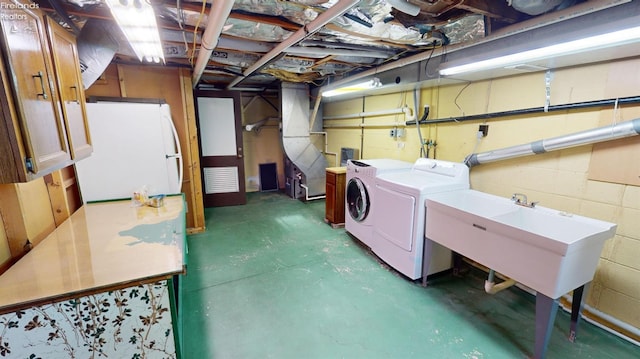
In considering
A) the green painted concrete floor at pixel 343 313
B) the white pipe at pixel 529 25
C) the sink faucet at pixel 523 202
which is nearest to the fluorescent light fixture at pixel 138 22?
the green painted concrete floor at pixel 343 313

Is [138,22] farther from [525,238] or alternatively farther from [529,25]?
[525,238]

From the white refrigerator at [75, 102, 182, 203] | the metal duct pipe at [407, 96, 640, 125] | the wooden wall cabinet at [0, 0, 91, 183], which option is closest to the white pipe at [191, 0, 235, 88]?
the wooden wall cabinet at [0, 0, 91, 183]

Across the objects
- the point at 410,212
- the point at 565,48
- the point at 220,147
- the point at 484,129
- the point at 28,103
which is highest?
the point at 565,48

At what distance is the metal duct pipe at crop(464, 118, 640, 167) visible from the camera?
1.75 meters

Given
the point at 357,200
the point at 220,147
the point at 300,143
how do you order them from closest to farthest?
the point at 357,200, the point at 220,147, the point at 300,143

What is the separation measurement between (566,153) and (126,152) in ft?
13.4

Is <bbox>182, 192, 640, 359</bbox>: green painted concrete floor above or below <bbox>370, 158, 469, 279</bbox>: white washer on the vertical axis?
below

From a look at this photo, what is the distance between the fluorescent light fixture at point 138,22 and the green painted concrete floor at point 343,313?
2.11m

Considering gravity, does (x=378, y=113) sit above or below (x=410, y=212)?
above

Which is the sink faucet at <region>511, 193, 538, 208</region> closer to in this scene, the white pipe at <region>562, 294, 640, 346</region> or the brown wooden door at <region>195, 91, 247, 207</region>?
the white pipe at <region>562, 294, 640, 346</region>

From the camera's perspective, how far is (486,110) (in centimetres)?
263

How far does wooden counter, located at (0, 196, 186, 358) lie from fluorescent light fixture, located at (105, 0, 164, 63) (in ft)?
4.02

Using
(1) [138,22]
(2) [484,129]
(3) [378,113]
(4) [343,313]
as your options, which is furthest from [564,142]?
(1) [138,22]

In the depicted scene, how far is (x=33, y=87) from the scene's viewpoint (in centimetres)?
110
